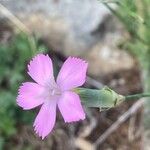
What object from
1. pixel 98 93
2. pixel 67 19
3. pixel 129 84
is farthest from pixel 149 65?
pixel 98 93

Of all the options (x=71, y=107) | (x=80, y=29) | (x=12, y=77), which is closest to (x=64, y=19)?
(x=80, y=29)

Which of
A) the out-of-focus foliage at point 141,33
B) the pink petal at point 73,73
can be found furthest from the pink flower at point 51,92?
the out-of-focus foliage at point 141,33

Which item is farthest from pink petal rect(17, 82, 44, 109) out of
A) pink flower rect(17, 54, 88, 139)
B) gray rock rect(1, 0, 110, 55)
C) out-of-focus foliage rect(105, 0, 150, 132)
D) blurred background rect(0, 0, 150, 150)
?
gray rock rect(1, 0, 110, 55)

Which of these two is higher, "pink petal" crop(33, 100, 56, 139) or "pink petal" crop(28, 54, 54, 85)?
"pink petal" crop(28, 54, 54, 85)

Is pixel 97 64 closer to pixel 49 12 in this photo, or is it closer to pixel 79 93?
pixel 49 12

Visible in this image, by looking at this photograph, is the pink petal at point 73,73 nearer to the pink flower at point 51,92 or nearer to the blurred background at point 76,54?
the pink flower at point 51,92

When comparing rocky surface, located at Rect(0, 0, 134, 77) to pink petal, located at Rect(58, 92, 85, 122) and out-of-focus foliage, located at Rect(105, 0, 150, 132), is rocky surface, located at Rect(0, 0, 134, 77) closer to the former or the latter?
out-of-focus foliage, located at Rect(105, 0, 150, 132)

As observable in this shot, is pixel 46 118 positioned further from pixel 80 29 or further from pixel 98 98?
pixel 80 29
